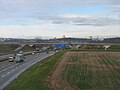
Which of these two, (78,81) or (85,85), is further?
(78,81)

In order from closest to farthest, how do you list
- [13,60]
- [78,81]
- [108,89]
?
[108,89]
[78,81]
[13,60]

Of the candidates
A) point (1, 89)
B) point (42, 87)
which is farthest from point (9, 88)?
point (42, 87)

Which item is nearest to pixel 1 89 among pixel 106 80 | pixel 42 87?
pixel 42 87

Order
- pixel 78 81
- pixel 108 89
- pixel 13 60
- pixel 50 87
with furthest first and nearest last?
1. pixel 13 60
2. pixel 78 81
3. pixel 50 87
4. pixel 108 89

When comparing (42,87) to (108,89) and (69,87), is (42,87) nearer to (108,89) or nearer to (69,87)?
(69,87)

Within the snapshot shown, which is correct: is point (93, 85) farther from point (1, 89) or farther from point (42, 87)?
point (1, 89)

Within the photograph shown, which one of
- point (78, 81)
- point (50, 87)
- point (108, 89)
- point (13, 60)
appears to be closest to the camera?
point (108, 89)

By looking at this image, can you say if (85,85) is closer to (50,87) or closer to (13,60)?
(50,87)

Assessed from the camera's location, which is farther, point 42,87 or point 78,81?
point 78,81
